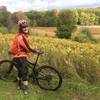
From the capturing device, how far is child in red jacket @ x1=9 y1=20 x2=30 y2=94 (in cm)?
899

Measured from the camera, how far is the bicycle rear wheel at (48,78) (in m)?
9.17

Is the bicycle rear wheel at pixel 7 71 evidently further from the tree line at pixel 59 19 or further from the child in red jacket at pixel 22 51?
the tree line at pixel 59 19

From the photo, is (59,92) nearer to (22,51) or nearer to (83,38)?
(22,51)

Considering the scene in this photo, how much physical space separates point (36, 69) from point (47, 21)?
161 ft

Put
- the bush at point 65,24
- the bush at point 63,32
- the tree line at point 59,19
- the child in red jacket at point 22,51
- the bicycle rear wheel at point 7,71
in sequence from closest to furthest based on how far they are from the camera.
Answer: the child in red jacket at point 22,51 → the bicycle rear wheel at point 7,71 → the bush at point 63,32 → the bush at point 65,24 → the tree line at point 59,19

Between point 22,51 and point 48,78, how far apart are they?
0.93 metres

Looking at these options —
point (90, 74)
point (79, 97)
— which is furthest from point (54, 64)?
point (79, 97)

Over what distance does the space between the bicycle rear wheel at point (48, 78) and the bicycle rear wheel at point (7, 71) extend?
80 cm

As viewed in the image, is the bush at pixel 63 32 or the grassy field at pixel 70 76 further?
the bush at pixel 63 32

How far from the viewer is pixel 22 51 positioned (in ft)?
29.8

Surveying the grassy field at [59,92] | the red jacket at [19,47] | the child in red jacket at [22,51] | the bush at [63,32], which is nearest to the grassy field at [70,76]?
the grassy field at [59,92]

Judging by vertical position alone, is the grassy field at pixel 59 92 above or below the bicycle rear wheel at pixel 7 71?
below

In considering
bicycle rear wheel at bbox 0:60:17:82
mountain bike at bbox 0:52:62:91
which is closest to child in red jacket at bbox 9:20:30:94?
mountain bike at bbox 0:52:62:91

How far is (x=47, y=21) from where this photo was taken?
58.2m
